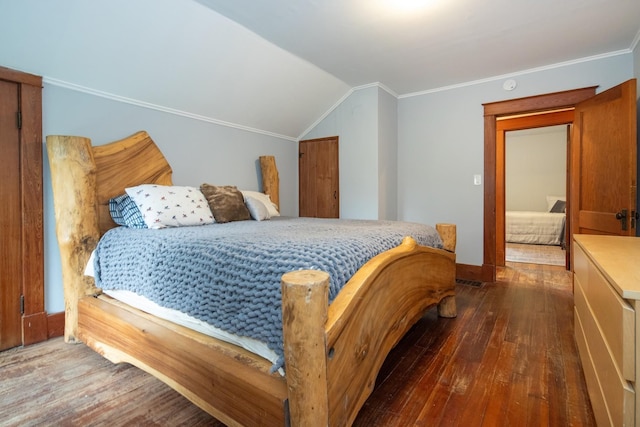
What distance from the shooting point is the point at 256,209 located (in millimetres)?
2820

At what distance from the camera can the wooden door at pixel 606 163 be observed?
235 cm

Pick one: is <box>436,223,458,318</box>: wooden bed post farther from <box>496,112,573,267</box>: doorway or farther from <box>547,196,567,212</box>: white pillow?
<box>547,196,567,212</box>: white pillow

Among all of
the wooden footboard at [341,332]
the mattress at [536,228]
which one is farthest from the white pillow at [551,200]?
the wooden footboard at [341,332]

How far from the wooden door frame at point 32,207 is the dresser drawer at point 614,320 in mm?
3037

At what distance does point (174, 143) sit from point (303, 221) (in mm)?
1446

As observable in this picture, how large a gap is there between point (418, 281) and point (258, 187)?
2.42 m

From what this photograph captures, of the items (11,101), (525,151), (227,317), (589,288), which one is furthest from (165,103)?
(525,151)

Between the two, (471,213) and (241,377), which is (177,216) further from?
(471,213)

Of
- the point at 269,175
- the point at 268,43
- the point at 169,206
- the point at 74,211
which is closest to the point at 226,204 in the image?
the point at 169,206

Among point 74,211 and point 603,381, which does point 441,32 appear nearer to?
point 603,381

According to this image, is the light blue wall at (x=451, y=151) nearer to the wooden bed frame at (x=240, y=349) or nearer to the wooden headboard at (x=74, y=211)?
the wooden bed frame at (x=240, y=349)

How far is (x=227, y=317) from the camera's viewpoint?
1.24 meters

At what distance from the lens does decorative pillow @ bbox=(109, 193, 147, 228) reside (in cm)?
212

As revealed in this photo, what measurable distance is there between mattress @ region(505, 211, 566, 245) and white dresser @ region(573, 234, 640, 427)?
16.1ft
